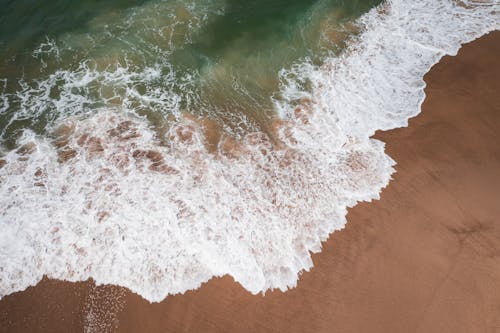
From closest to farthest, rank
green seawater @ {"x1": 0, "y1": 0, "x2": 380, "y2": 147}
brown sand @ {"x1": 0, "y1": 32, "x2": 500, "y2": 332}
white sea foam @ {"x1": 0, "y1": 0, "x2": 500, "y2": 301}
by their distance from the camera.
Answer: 1. brown sand @ {"x1": 0, "y1": 32, "x2": 500, "y2": 332}
2. white sea foam @ {"x1": 0, "y1": 0, "x2": 500, "y2": 301}
3. green seawater @ {"x1": 0, "y1": 0, "x2": 380, "y2": 147}

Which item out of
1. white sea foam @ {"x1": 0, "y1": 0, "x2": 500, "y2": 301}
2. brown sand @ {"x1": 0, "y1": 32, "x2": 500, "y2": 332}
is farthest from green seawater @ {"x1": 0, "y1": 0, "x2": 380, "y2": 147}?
brown sand @ {"x1": 0, "y1": 32, "x2": 500, "y2": 332}

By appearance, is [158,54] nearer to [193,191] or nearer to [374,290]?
[193,191]

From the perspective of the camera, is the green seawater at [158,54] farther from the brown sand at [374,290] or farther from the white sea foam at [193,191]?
the brown sand at [374,290]

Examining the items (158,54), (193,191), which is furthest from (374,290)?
(158,54)

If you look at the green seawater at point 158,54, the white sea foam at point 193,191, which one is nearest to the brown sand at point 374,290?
the white sea foam at point 193,191

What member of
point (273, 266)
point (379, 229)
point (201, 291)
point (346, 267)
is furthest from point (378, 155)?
point (201, 291)

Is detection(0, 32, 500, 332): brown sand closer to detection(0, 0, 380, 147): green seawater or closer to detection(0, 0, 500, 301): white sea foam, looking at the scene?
detection(0, 0, 500, 301): white sea foam

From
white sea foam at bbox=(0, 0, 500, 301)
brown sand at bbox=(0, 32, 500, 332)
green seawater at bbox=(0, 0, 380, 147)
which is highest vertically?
green seawater at bbox=(0, 0, 380, 147)
